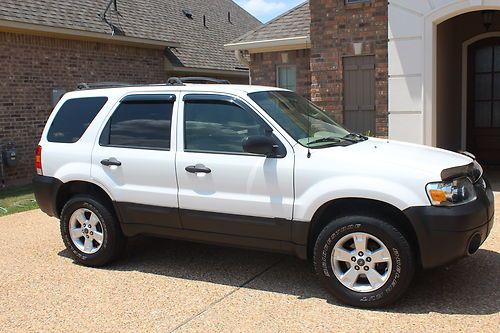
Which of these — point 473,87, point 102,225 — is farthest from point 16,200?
point 473,87

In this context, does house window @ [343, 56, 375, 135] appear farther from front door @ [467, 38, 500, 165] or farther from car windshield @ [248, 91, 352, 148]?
car windshield @ [248, 91, 352, 148]

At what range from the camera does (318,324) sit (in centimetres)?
413

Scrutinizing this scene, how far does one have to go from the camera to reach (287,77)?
12.8 meters

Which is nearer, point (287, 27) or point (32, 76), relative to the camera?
point (32, 76)

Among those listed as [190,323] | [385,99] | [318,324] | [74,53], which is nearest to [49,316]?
[190,323]

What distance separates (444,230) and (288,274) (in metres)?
1.72

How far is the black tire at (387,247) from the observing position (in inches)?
168

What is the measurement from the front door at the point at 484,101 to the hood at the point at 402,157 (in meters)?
8.03

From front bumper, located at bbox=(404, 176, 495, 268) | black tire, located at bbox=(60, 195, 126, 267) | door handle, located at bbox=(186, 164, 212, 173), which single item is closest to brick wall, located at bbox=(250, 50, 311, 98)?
black tire, located at bbox=(60, 195, 126, 267)

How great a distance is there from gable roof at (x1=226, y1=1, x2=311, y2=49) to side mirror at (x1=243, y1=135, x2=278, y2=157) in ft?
25.6

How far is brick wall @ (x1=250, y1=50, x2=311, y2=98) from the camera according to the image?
12438 mm

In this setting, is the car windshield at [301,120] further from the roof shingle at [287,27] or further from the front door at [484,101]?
the front door at [484,101]

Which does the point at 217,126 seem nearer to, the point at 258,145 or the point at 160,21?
the point at 258,145

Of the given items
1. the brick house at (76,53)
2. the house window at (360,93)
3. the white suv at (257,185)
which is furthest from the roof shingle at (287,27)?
the white suv at (257,185)
